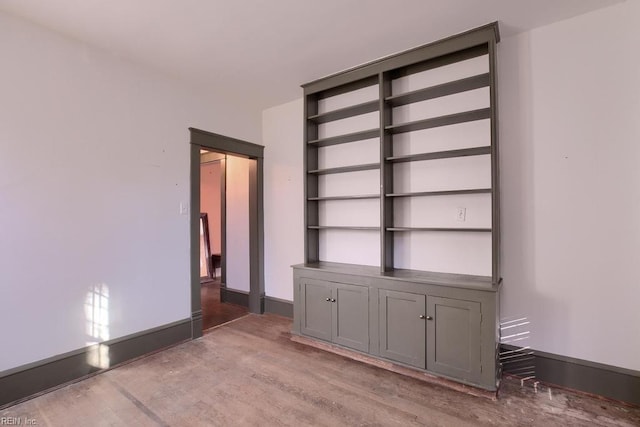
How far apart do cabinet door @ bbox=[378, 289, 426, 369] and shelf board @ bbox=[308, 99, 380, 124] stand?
5.98 ft

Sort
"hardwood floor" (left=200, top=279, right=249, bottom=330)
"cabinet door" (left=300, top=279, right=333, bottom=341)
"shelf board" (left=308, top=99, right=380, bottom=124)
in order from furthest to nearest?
"hardwood floor" (left=200, top=279, right=249, bottom=330)
"shelf board" (left=308, top=99, right=380, bottom=124)
"cabinet door" (left=300, top=279, right=333, bottom=341)

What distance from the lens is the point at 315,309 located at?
3.08m

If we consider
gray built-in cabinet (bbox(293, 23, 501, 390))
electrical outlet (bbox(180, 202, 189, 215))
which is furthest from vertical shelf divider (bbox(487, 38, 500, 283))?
electrical outlet (bbox(180, 202, 189, 215))

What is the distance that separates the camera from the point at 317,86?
3354 millimetres

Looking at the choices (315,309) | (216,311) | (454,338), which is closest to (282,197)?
(315,309)

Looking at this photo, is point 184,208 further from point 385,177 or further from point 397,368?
point 397,368

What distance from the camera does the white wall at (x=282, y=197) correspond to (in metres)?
3.88

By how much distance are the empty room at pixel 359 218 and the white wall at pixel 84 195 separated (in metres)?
0.01

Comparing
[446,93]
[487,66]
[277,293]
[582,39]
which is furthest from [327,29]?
[277,293]

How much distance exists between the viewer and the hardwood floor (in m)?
3.81

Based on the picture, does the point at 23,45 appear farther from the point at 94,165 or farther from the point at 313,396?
the point at 313,396

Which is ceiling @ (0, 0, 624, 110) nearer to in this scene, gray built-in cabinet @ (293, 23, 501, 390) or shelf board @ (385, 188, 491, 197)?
gray built-in cabinet @ (293, 23, 501, 390)

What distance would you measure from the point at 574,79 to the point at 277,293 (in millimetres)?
3680

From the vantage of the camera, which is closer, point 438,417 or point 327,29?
point 438,417
